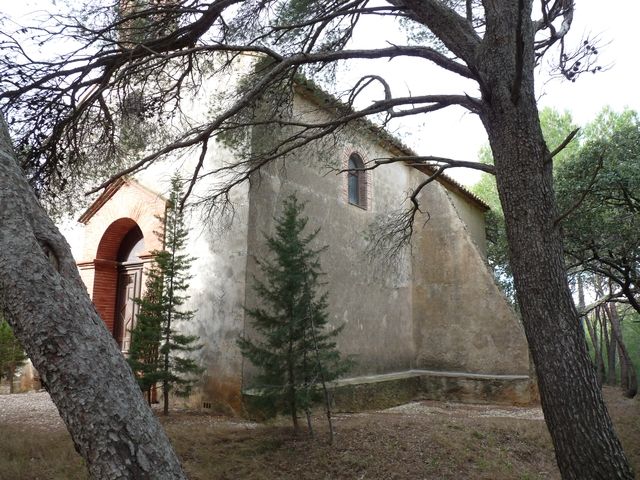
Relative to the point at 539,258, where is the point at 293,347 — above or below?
below

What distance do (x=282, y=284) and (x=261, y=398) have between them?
55.6 inches

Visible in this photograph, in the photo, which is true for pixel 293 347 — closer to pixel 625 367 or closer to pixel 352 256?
pixel 352 256

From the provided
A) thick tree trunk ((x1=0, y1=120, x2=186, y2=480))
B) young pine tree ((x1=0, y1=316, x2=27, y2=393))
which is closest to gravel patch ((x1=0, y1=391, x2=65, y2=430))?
young pine tree ((x1=0, y1=316, x2=27, y2=393))

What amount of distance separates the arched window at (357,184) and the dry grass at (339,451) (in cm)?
595

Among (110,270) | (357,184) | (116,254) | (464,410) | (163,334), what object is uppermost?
(357,184)

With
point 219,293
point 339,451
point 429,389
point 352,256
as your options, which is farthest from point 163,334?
point 429,389

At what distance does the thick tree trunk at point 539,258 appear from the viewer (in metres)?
4.12

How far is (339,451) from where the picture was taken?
614cm

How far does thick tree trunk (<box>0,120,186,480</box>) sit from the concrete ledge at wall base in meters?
7.24

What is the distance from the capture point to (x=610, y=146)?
1046cm

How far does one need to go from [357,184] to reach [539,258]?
840 centimetres

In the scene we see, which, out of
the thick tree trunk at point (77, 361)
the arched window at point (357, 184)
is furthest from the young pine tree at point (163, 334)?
the arched window at point (357, 184)

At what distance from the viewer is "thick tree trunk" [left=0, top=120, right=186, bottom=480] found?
2268 mm

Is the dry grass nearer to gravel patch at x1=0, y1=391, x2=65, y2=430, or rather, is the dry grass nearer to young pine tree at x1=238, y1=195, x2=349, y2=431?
young pine tree at x1=238, y1=195, x2=349, y2=431
